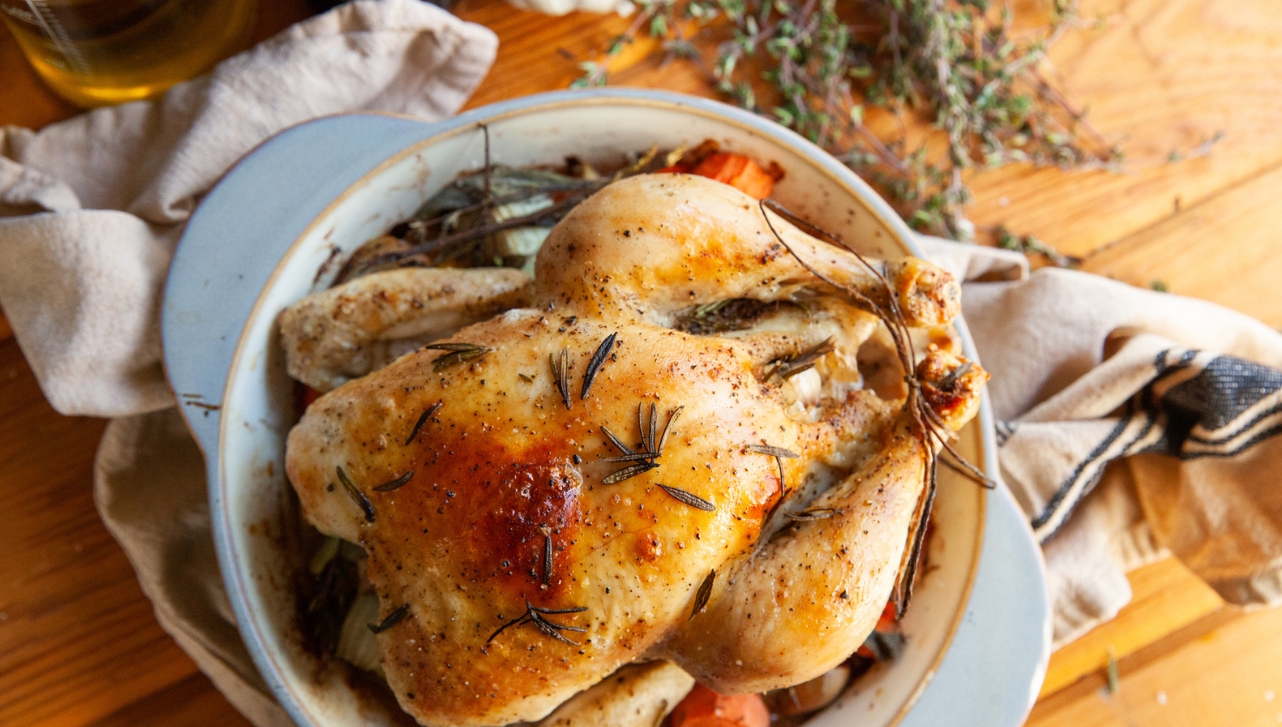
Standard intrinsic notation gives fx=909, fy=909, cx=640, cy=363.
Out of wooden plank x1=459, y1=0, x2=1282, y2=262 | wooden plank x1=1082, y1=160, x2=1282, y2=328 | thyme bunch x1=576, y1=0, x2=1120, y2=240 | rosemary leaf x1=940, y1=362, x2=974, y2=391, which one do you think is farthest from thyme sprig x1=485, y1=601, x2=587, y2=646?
wooden plank x1=1082, y1=160, x2=1282, y2=328

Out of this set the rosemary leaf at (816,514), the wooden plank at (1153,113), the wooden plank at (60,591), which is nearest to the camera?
the rosemary leaf at (816,514)

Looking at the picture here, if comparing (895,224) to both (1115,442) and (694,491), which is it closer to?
(694,491)

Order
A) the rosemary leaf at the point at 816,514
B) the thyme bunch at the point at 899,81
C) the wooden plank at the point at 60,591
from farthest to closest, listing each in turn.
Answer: the thyme bunch at the point at 899,81 → the wooden plank at the point at 60,591 → the rosemary leaf at the point at 816,514

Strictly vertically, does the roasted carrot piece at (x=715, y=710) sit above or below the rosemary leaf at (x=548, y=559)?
below

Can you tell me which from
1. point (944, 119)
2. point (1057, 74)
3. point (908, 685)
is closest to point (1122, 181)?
point (1057, 74)

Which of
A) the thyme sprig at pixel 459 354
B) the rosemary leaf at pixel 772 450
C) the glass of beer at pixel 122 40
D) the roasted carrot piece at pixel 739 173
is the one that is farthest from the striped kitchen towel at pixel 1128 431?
the glass of beer at pixel 122 40

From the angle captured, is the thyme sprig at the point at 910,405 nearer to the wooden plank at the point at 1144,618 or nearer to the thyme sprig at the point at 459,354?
the thyme sprig at the point at 459,354

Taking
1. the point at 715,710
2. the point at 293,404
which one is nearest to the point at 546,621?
the point at 715,710

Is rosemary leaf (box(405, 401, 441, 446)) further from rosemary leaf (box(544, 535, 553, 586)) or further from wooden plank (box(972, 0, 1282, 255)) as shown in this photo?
wooden plank (box(972, 0, 1282, 255))
